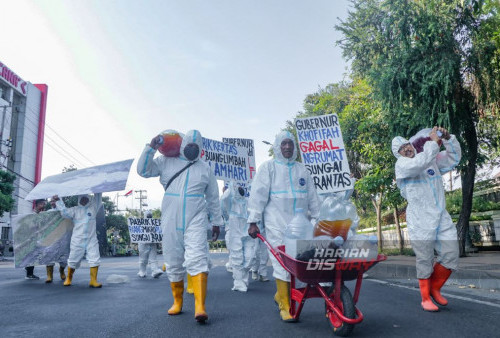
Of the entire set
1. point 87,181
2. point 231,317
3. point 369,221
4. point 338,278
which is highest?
point 87,181

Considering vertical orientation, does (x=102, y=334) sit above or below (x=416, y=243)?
below

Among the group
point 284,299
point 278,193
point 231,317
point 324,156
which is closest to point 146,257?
point 324,156

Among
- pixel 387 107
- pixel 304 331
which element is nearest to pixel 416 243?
pixel 304 331

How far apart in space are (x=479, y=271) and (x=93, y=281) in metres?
6.69

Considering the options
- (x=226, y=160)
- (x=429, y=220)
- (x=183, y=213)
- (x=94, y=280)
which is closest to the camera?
(x=183, y=213)

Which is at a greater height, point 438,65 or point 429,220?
point 438,65

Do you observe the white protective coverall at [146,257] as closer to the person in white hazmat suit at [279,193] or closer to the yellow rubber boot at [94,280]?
the yellow rubber boot at [94,280]

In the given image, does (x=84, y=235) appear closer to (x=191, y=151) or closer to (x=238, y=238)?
(x=238, y=238)

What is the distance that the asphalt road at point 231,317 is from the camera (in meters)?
3.72

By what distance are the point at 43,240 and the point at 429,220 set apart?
25.4 ft

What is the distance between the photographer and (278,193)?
189 inches

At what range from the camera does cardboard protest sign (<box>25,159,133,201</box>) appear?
7340 millimetres

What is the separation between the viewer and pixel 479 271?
7.24m

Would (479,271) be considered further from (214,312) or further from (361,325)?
(214,312)
